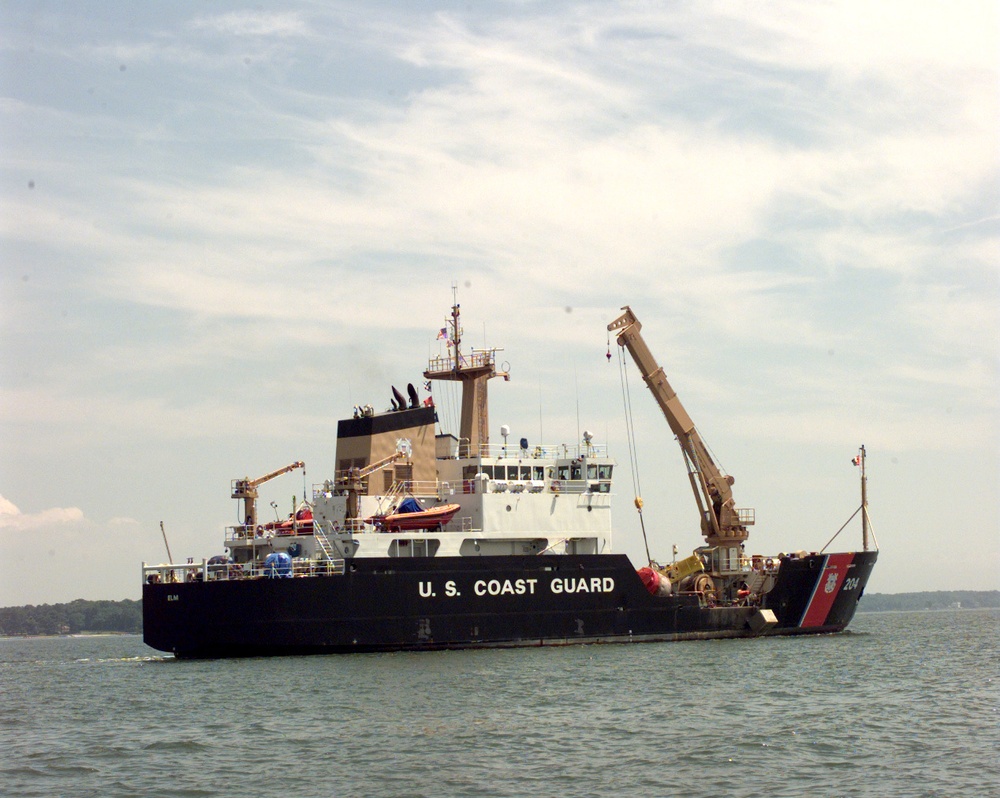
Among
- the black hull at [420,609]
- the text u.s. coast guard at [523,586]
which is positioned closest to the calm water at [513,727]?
the black hull at [420,609]

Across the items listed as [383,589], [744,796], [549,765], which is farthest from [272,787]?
[383,589]

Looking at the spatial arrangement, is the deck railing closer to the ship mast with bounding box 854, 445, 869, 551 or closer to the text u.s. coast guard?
the text u.s. coast guard

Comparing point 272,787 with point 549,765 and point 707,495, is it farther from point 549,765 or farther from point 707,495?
point 707,495

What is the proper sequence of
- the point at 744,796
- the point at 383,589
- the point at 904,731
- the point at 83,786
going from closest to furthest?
the point at 744,796
the point at 83,786
the point at 904,731
the point at 383,589

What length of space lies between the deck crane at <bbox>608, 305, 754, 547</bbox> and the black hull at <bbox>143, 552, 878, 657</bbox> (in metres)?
4.22

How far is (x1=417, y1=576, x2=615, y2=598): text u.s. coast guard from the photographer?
34125mm

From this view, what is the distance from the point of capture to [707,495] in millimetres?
42219

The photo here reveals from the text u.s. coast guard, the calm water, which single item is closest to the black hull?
the text u.s. coast guard

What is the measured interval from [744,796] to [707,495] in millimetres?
25600

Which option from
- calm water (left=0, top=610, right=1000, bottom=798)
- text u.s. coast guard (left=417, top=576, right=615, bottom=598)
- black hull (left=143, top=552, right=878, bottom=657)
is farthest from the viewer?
text u.s. coast guard (left=417, top=576, right=615, bottom=598)

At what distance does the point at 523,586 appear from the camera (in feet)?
115

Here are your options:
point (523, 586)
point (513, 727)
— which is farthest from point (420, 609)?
point (513, 727)

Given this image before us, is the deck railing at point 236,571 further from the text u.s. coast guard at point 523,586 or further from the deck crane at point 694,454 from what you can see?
the deck crane at point 694,454

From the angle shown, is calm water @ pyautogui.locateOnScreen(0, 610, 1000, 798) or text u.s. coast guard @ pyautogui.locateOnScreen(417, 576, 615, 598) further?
text u.s. coast guard @ pyautogui.locateOnScreen(417, 576, 615, 598)
